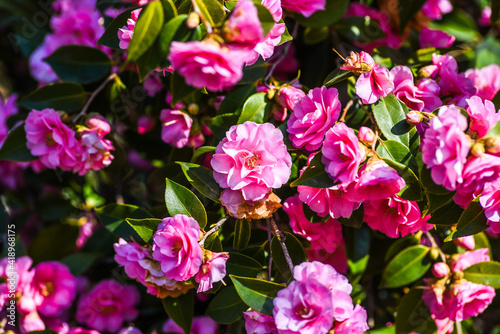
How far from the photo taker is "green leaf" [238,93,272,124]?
3.61 feet

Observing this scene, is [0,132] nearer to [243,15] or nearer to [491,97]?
[243,15]

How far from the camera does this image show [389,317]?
5.12 feet

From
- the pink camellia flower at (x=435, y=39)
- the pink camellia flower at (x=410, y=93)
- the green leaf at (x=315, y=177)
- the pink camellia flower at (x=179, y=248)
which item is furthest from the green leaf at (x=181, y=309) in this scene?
the pink camellia flower at (x=435, y=39)

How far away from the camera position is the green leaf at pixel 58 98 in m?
1.34

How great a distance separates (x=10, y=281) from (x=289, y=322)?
38.3 inches

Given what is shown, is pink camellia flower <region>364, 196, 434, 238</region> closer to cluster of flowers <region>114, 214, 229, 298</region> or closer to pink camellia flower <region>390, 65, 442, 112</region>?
pink camellia flower <region>390, 65, 442, 112</region>

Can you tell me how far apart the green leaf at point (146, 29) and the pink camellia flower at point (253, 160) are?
0.82ft

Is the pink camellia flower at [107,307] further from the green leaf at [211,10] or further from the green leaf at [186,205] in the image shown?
the green leaf at [211,10]

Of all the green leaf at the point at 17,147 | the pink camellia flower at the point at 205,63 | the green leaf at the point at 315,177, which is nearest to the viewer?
the pink camellia flower at the point at 205,63

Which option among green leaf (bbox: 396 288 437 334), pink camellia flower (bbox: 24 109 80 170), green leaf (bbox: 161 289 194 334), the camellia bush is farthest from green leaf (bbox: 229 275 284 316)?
pink camellia flower (bbox: 24 109 80 170)

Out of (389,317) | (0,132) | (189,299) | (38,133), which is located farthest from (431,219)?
(0,132)

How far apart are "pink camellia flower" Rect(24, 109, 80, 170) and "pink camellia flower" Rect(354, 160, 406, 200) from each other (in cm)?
73

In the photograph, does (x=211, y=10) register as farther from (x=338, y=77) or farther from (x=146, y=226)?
(x=146, y=226)

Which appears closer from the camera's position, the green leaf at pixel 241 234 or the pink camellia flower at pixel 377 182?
the pink camellia flower at pixel 377 182
